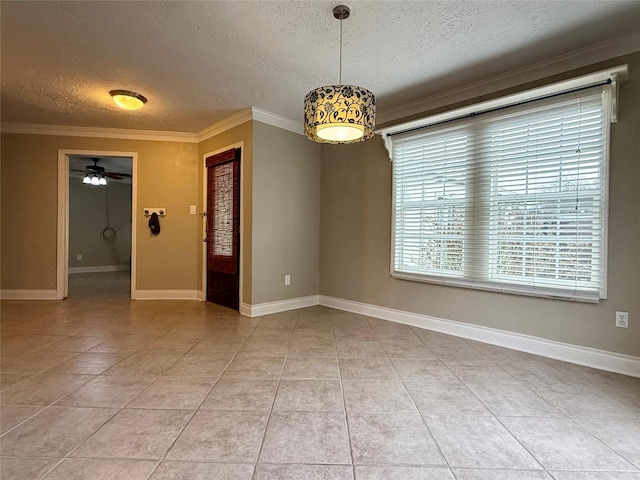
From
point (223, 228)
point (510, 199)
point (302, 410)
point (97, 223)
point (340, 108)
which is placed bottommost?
point (302, 410)

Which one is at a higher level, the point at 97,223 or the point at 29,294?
the point at 97,223

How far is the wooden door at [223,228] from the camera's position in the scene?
13.1ft

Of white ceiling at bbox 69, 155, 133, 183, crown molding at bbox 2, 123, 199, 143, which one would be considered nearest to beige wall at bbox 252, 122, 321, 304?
crown molding at bbox 2, 123, 199, 143

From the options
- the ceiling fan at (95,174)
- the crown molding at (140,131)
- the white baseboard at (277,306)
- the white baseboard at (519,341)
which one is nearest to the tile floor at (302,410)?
the white baseboard at (519,341)

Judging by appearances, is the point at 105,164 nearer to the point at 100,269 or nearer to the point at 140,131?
the point at 140,131

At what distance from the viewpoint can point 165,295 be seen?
185 inches

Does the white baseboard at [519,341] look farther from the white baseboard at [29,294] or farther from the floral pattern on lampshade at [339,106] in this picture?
the white baseboard at [29,294]

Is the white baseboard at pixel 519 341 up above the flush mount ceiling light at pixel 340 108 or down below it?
below

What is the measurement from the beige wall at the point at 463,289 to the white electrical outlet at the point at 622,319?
28 millimetres

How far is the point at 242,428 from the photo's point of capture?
1.58 metres

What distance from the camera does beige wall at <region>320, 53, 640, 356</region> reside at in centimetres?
226

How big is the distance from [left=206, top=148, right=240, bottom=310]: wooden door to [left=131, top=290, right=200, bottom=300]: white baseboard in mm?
396

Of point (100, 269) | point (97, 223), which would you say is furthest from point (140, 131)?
point (100, 269)

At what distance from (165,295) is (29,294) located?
6.24 ft
